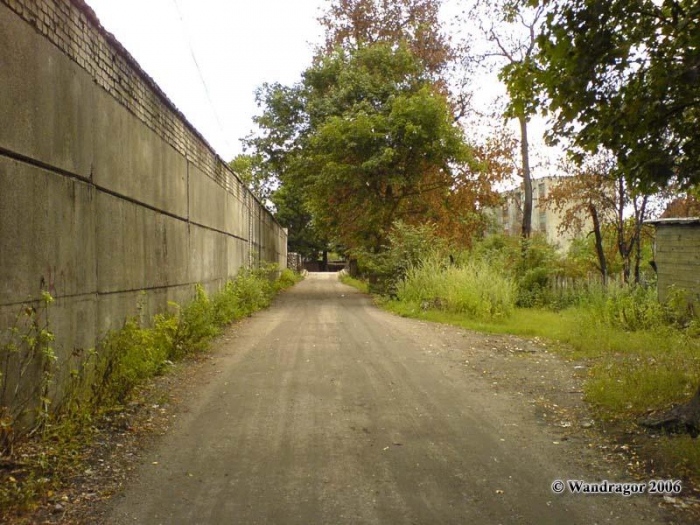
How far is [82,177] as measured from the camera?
17.6ft

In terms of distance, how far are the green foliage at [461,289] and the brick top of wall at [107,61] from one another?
284 inches

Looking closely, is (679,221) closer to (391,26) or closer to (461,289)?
(461,289)

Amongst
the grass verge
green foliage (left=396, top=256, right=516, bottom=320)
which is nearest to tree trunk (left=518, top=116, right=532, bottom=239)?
green foliage (left=396, top=256, right=516, bottom=320)

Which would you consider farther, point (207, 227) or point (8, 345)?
point (207, 227)

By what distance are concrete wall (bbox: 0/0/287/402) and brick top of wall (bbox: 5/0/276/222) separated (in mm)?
16

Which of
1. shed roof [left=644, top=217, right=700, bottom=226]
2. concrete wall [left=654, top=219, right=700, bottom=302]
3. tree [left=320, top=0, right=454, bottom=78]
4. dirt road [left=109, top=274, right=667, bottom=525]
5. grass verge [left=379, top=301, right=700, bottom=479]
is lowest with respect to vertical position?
dirt road [left=109, top=274, right=667, bottom=525]

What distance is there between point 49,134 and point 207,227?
7440mm

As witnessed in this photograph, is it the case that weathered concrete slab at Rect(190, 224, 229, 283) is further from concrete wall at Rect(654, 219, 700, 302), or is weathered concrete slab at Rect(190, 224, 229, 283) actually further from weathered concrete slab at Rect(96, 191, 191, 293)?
concrete wall at Rect(654, 219, 700, 302)

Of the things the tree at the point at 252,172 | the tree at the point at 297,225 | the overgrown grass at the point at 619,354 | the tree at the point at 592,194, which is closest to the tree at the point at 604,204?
the tree at the point at 592,194

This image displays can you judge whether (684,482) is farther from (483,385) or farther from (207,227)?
(207,227)

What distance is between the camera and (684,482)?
3.94m

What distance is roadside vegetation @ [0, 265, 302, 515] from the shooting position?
377cm

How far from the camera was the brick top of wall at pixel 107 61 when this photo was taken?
15.7ft

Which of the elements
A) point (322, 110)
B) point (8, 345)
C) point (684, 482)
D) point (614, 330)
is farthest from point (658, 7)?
point (322, 110)
